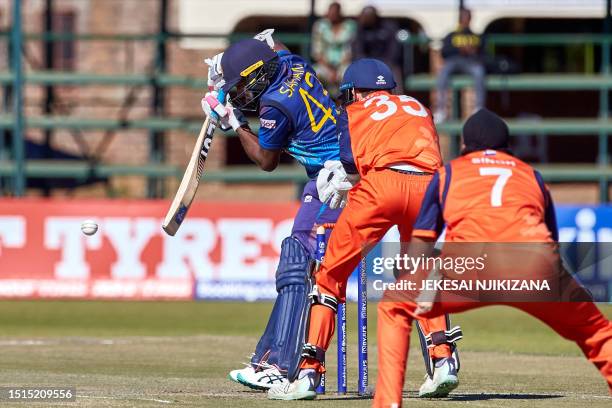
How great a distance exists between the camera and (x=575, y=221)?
1839cm

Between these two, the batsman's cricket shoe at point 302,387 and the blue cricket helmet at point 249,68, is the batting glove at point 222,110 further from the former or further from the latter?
the batsman's cricket shoe at point 302,387

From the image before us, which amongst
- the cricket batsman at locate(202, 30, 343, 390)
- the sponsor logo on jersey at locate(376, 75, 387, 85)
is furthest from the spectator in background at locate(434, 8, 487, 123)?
the sponsor logo on jersey at locate(376, 75, 387, 85)

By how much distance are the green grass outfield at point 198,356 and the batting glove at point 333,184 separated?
1.30 m

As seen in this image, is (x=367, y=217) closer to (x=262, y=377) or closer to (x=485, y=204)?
(x=485, y=204)

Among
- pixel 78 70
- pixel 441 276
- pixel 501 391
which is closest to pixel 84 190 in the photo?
pixel 78 70

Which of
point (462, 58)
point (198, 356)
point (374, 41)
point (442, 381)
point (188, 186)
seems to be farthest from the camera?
point (462, 58)

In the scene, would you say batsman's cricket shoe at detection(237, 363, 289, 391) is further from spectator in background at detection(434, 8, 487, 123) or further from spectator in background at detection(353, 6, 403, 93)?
spectator in background at detection(434, 8, 487, 123)

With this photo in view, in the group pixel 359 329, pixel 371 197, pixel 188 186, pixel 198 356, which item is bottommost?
pixel 198 356

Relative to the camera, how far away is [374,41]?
67.5 feet

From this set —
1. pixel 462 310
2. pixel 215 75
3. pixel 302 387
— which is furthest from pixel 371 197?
pixel 215 75

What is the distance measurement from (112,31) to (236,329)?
14.5 m

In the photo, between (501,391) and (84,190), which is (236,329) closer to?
(501,391)

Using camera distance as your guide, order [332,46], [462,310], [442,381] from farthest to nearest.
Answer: [332,46], [442,381], [462,310]

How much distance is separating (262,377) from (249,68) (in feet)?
6.87
